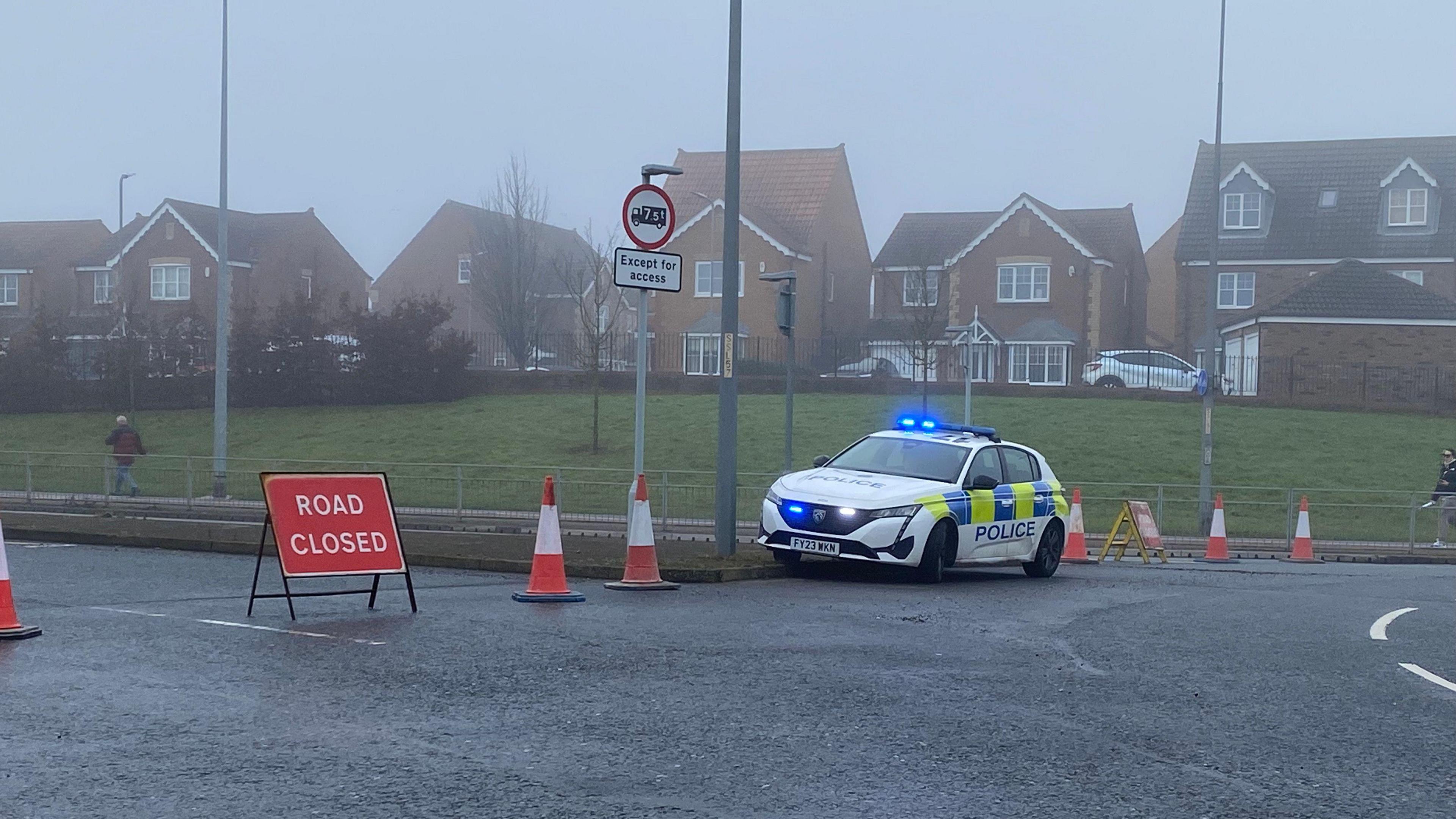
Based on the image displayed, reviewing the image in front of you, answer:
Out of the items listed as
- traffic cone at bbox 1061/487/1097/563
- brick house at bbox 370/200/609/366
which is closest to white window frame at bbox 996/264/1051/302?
brick house at bbox 370/200/609/366

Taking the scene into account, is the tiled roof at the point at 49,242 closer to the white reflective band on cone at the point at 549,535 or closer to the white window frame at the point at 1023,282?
the white window frame at the point at 1023,282

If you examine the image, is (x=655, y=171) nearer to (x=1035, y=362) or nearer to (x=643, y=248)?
(x=643, y=248)

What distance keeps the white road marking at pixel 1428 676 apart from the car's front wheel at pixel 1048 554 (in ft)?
23.8

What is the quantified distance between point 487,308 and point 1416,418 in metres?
43.5

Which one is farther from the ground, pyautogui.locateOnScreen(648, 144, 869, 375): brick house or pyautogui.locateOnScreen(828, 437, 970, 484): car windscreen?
pyautogui.locateOnScreen(648, 144, 869, 375): brick house

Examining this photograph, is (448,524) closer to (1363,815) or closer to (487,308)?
(1363,815)

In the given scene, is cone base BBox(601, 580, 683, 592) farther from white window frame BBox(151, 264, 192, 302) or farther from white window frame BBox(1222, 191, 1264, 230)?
white window frame BBox(151, 264, 192, 302)

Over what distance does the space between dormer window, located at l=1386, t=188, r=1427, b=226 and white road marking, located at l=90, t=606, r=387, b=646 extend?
5866 cm

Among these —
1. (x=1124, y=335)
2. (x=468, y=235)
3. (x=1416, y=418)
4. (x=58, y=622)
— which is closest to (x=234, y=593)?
(x=58, y=622)

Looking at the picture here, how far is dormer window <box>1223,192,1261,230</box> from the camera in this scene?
205ft

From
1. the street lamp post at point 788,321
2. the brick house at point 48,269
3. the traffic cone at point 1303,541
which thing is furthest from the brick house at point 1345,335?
the brick house at point 48,269

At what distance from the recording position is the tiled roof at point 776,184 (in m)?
66.4

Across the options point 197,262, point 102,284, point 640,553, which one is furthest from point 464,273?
point 640,553

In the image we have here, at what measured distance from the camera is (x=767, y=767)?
6207mm
